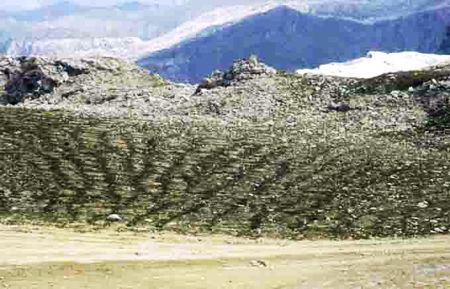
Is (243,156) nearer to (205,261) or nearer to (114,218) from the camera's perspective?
(114,218)

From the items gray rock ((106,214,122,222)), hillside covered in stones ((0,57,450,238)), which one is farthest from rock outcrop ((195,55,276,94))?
gray rock ((106,214,122,222))

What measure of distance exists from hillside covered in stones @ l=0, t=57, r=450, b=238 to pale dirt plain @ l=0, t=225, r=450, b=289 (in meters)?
3.11

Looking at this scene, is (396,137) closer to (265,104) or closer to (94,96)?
(265,104)

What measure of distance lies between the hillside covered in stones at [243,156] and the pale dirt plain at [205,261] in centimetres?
311

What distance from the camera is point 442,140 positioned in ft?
237

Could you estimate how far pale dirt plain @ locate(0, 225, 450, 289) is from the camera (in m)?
30.6

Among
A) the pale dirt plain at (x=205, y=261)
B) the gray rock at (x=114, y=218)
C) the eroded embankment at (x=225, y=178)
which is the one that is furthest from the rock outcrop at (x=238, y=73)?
the pale dirt plain at (x=205, y=261)

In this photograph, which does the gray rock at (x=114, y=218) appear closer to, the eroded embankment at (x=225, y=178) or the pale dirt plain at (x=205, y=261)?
the eroded embankment at (x=225, y=178)

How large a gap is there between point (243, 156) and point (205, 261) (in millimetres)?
30458

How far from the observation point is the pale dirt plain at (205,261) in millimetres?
30578

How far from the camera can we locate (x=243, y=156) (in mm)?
64000

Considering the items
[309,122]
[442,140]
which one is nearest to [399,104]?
[309,122]

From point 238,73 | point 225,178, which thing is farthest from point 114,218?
point 238,73

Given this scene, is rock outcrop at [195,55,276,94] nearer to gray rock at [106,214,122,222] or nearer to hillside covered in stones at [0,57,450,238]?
hillside covered in stones at [0,57,450,238]
